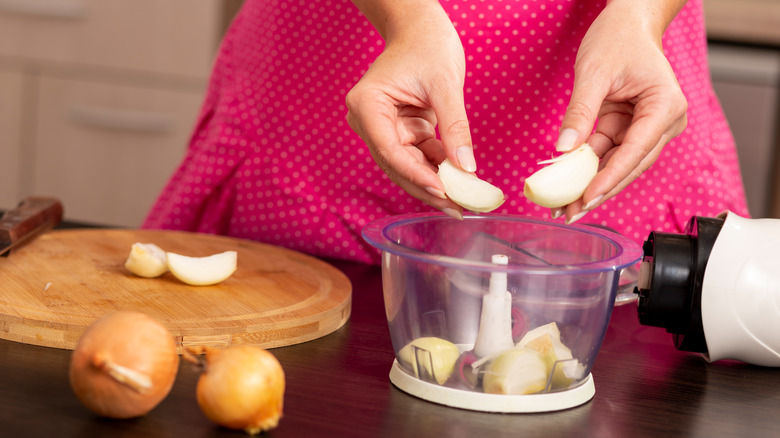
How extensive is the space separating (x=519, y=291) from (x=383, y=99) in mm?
213

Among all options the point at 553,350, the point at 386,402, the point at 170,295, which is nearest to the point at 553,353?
the point at 553,350

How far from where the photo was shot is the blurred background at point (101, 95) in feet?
7.80

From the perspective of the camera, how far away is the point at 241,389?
19.5 inches

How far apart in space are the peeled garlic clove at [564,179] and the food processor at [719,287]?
96mm

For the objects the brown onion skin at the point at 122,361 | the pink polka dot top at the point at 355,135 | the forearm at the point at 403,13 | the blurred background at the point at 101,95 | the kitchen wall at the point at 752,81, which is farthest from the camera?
the blurred background at the point at 101,95

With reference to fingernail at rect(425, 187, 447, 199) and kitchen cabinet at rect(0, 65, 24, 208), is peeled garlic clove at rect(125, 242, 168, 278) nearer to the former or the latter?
fingernail at rect(425, 187, 447, 199)

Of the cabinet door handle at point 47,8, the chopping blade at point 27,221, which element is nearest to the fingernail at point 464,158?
the chopping blade at point 27,221

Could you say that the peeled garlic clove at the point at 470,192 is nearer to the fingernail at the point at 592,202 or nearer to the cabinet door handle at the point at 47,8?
the fingernail at the point at 592,202

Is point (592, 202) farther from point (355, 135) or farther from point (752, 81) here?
point (752, 81)

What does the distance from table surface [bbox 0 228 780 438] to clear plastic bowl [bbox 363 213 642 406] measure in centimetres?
2

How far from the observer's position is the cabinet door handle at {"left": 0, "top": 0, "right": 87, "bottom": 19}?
2.38m

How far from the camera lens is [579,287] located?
0.58m

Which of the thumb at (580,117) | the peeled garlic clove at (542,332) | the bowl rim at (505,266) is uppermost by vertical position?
the thumb at (580,117)

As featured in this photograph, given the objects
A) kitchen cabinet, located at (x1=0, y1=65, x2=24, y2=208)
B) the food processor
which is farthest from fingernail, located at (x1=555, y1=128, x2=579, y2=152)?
kitchen cabinet, located at (x1=0, y1=65, x2=24, y2=208)
